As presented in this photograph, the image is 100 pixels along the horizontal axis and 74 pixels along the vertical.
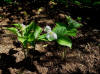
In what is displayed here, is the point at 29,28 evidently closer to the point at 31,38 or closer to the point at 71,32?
the point at 31,38

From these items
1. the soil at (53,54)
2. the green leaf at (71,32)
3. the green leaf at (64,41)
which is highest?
the green leaf at (71,32)

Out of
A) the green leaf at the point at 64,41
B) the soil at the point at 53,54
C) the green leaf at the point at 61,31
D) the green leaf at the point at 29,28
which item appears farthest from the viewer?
the soil at the point at 53,54

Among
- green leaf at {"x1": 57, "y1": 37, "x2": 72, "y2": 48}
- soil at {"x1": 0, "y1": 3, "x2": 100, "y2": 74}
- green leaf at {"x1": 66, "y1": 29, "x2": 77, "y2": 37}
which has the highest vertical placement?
green leaf at {"x1": 66, "y1": 29, "x2": 77, "y2": 37}

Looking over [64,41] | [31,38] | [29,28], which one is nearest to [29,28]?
[29,28]

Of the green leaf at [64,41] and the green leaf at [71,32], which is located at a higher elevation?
the green leaf at [71,32]

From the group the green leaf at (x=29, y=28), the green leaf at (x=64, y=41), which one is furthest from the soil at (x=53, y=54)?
the green leaf at (x=29, y=28)

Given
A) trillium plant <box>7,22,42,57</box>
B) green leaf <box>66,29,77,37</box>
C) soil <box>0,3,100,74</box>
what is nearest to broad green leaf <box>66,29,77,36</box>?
green leaf <box>66,29,77,37</box>

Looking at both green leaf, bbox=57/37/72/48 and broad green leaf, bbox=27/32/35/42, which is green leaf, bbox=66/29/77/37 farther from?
broad green leaf, bbox=27/32/35/42

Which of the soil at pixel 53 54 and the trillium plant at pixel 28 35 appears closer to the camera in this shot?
the trillium plant at pixel 28 35

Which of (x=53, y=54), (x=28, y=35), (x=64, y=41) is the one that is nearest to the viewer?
(x=64, y=41)

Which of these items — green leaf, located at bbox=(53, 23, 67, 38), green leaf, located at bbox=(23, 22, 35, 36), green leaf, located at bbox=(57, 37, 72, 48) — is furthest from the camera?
green leaf, located at bbox=(23, 22, 35, 36)

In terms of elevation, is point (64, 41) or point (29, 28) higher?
point (29, 28)

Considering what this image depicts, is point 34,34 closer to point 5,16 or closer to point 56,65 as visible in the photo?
point 56,65

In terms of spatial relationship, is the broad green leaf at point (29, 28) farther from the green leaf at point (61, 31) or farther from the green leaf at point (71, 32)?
the green leaf at point (71, 32)
